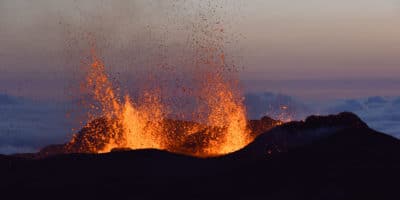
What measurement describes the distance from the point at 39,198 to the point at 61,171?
1000 centimetres

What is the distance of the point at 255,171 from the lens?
311 ft

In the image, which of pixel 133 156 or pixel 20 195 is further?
pixel 133 156

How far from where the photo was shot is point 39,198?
92438 mm

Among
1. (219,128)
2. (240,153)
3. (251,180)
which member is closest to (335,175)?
(251,180)

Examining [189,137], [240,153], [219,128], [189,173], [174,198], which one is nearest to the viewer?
[174,198]

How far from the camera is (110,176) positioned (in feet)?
323

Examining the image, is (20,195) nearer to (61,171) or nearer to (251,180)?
(61,171)

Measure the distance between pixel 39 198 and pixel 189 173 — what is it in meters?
21.3

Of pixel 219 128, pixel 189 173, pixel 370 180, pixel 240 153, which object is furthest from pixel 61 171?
pixel 370 180

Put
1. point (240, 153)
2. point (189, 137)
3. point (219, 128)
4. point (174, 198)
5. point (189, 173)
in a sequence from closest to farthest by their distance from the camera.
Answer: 1. point (174, 198)
2. point (189, 173)
3. point (240, 153)
4. point (219, 128)
5. point (189, 137)

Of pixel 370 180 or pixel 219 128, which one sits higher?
pixel 219 128

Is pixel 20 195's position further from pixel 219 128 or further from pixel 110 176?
pixel 219 128

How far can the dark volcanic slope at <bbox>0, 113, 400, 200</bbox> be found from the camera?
293 feet

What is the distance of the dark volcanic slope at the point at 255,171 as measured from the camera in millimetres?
89188
